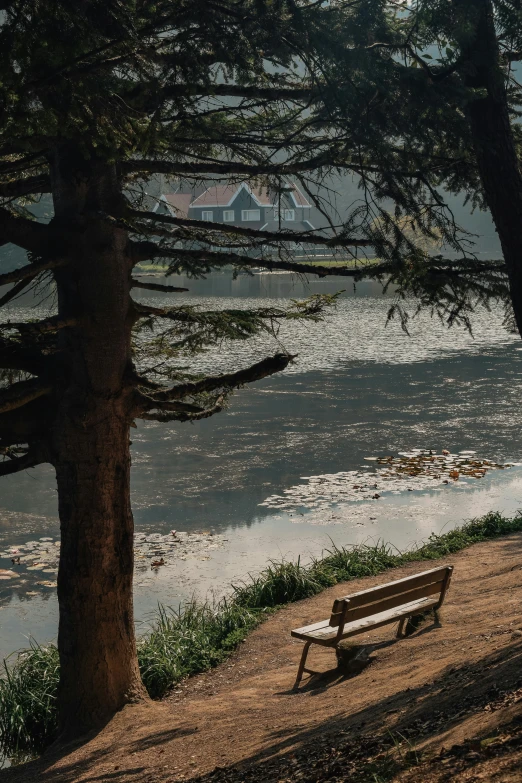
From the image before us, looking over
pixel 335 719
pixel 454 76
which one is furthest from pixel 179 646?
pixel 454 76

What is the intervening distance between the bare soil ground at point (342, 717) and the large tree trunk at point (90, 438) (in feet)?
1.69

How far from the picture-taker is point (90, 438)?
25.1 ft

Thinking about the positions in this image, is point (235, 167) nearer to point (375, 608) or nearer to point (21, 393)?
point (21, 393)

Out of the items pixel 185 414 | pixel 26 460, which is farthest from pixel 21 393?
pixel 185 414

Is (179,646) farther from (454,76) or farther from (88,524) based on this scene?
(454,76)

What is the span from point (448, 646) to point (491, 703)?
8.63ft

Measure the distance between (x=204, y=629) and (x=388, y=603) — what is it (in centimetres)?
251

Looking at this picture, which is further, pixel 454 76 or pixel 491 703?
pixel 454 76

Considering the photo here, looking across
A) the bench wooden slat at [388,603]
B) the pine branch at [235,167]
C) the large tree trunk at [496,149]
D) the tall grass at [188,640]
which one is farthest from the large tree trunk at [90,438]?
the large tree trunk at [496,149]

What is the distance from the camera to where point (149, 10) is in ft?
22.5

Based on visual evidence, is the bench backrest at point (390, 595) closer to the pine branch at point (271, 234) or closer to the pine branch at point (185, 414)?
the pine branch at point (185, 414)

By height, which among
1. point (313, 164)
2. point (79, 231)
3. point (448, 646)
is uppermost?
point (313, 164)

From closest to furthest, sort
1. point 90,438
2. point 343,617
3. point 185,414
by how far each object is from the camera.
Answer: point 343,617
point 90,438
point 185,414

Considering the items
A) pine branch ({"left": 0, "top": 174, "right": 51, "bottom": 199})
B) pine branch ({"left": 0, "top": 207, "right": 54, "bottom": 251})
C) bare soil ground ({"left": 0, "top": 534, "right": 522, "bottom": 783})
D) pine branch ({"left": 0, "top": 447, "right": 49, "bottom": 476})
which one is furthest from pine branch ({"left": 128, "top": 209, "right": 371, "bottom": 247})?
bare soil ground ({"left": 0, "top": 534, "right": 522, "bottom": 783})
